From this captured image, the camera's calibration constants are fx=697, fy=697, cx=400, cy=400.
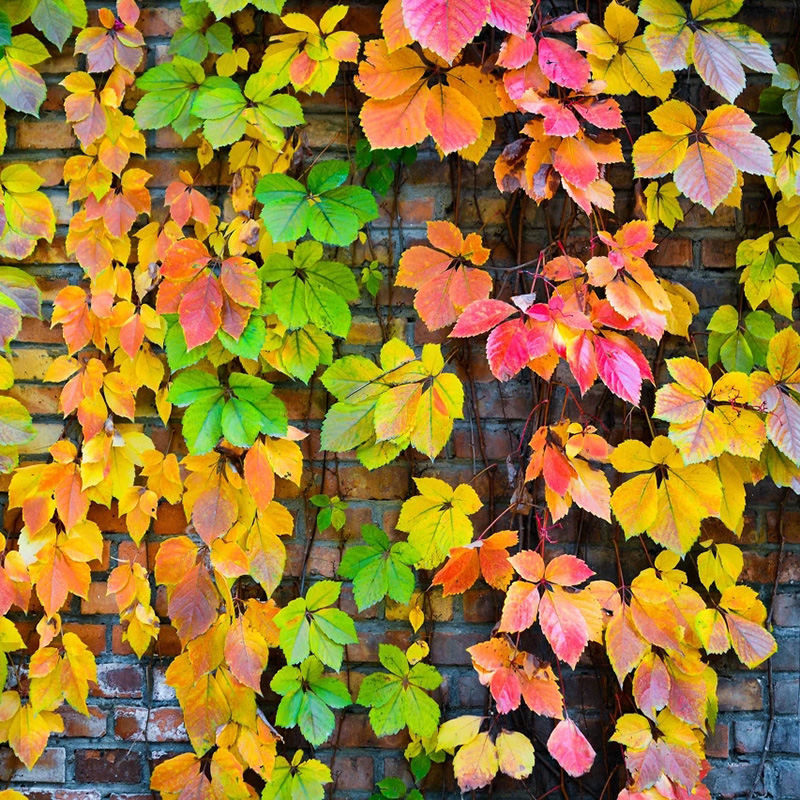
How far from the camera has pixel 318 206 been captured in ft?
4.01

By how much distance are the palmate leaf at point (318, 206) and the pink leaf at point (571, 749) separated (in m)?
0.92

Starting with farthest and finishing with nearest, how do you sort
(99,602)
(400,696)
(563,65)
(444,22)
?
(99,602) → (400,696) → (563,65) → (444,22)

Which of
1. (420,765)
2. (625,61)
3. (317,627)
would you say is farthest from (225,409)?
(625,61)

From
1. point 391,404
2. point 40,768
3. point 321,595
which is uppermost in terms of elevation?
point 391,404

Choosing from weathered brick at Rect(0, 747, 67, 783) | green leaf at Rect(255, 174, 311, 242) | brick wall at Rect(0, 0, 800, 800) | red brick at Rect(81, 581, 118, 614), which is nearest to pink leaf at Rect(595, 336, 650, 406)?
brick wall at Rect(0, 0, 800, 800)

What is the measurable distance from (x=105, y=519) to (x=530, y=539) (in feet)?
2.77

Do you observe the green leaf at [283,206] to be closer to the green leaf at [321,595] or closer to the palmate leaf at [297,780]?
the green leaf at [321,595]

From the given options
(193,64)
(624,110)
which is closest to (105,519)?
(193,64)

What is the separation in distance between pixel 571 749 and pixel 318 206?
40.8 inches

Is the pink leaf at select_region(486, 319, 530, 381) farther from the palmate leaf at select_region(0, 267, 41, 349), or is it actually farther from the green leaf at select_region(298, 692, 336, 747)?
the palmate leaf at select_region(0, 267, 41, 349)

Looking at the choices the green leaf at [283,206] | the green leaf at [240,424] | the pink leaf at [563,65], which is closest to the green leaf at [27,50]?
the green leaf at [283,206]

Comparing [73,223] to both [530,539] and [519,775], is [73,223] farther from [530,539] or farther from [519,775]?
[519,775]

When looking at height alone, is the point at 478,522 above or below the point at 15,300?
below

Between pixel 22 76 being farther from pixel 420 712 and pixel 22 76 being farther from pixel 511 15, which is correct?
pixel 420 712
